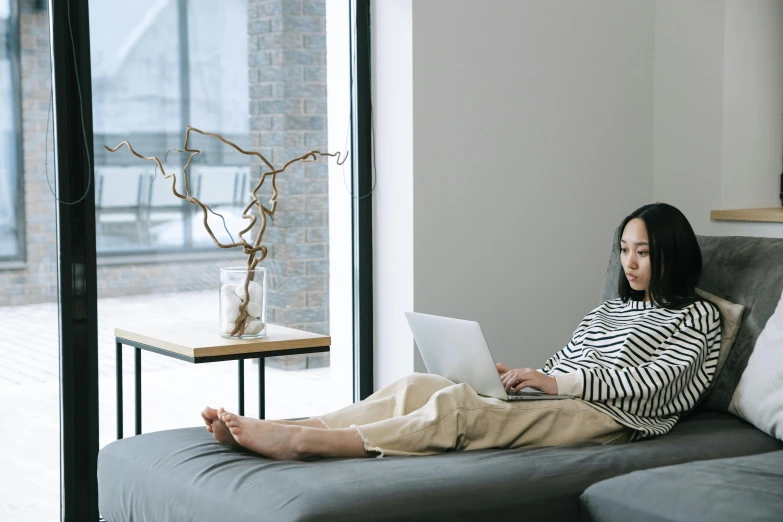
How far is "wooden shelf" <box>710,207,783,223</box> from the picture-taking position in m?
3.42

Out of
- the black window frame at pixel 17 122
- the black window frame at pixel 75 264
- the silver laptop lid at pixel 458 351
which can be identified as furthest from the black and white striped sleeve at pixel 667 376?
the black window frame at pixel 17 122

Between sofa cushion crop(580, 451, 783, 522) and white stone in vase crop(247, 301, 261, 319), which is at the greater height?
white stone in vase crop(247, 301, 261, 319)

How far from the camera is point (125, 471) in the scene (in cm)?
225

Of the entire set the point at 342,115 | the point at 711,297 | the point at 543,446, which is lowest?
the point at 543,446

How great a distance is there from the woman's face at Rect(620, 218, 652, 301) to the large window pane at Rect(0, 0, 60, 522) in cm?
164

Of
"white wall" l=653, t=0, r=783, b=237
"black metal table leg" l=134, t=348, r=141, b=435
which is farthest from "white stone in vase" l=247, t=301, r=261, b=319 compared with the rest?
"white wall" l=653, t=0, r=783, b=237

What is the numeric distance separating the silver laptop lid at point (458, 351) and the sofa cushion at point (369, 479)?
0.20 metres

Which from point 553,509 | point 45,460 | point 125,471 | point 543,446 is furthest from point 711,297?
point 45,460

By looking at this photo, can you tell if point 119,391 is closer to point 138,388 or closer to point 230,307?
point 138,388

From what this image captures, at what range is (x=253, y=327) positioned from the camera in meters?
2.73

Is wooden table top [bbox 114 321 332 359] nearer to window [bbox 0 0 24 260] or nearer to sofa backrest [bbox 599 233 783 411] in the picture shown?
window [bbox 0 0 24 260]

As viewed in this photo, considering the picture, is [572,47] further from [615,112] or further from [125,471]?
[125,471]

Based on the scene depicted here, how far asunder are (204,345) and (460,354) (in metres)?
0.69

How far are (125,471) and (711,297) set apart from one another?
1.57 meters
